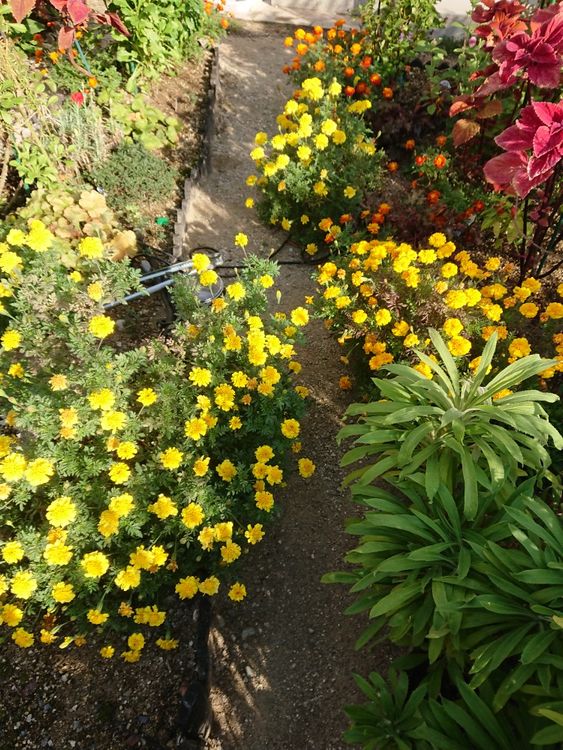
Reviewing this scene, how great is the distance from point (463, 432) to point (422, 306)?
1.09m

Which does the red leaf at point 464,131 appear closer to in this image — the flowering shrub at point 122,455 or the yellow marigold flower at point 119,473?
the flowering shrub at point 122,455

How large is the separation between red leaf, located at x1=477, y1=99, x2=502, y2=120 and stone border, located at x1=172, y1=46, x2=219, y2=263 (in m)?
2.36

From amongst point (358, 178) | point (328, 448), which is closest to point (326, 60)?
point (358, 178)

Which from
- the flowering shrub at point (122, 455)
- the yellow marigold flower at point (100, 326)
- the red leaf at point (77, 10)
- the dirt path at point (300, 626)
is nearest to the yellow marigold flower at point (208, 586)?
the flowering shrub at point (122, 455)

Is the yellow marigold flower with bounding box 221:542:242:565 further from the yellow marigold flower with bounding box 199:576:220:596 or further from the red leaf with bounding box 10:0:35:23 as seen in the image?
the red leaf with bounding box 10:0:35:23

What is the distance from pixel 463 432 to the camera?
2168mm

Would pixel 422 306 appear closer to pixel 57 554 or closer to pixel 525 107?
pixel 525 107

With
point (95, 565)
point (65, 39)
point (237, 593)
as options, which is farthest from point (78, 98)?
point (237, 593)

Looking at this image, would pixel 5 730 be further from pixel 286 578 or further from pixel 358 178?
pixel 358 178

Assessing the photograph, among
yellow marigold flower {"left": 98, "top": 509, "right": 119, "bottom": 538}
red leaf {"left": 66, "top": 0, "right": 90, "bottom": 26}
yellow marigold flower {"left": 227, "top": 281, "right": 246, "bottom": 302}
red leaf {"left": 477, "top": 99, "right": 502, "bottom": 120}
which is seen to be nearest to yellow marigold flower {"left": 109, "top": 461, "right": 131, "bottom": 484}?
yellow marigold flower {"left": 98, "top": 509, "right": 119, "bottom": 538}

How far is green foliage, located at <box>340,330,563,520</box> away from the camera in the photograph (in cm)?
213

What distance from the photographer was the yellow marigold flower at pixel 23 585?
202 centimetres

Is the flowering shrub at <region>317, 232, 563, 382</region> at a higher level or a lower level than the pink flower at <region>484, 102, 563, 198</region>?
lower

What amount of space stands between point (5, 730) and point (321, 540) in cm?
174
